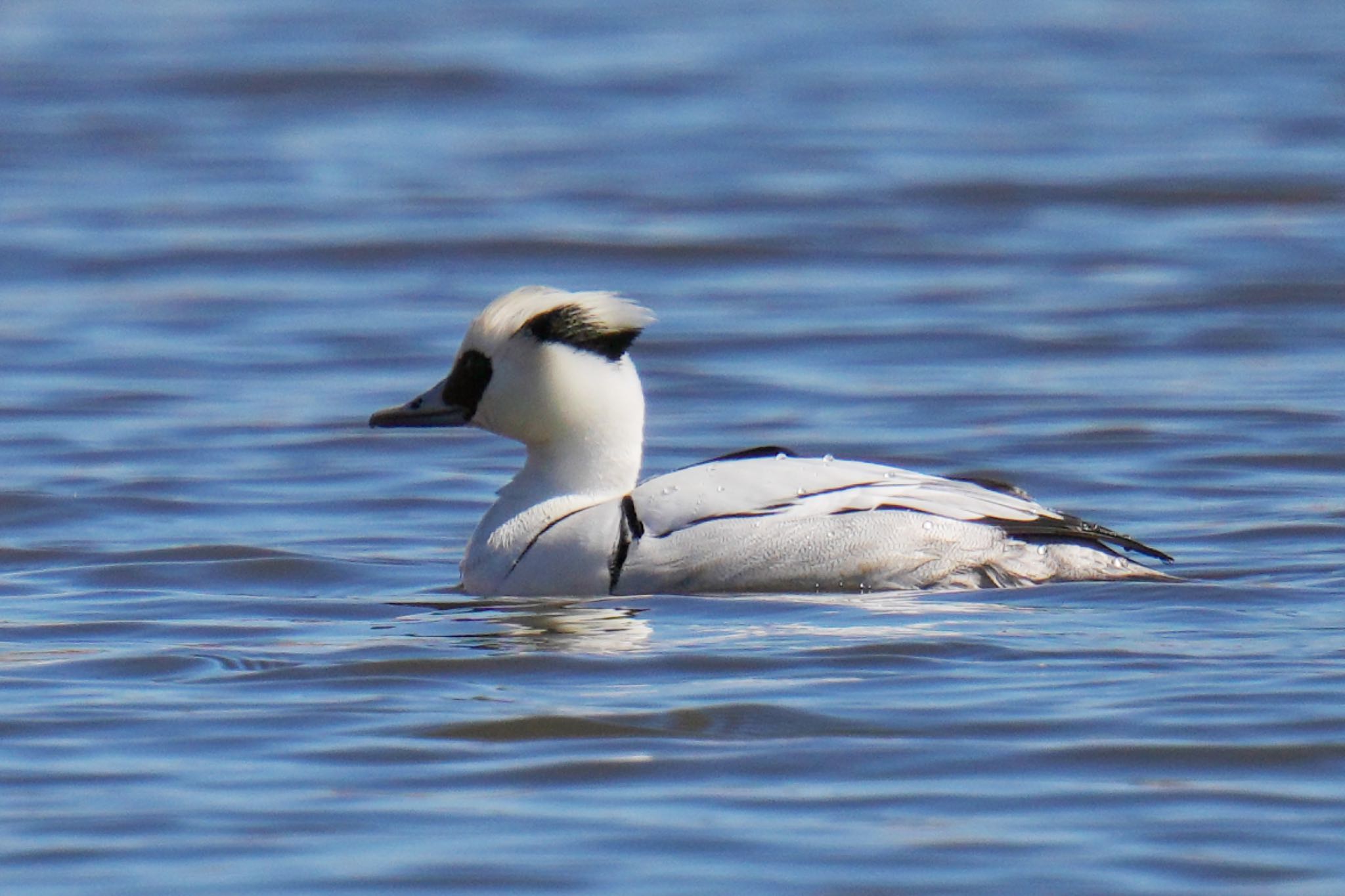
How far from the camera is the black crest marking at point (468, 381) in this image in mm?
8742

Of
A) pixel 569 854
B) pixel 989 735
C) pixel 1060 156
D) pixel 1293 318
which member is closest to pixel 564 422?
pixel 989 735

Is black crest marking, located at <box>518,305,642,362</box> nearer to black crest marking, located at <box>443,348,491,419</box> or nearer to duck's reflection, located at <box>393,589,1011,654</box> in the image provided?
black crest marking, located at <box>443,348,491,419</box>

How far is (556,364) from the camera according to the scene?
338 inches

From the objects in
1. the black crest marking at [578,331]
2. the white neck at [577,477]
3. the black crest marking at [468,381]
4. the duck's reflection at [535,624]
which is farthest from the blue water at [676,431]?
the black crest marking at [578,331]

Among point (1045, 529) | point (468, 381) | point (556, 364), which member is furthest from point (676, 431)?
point (1045, 529)

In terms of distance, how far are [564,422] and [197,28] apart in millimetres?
20798

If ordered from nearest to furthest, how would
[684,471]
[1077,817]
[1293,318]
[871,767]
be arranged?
1. [1077,817]
2. [871,767]
3. [684,471]
4. [1293,318]

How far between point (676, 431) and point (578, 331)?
13.0 feet

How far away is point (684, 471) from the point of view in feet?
27.6

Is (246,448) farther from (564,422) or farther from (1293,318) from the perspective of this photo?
(1293,318)

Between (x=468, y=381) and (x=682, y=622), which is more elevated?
(x=468, y=381)

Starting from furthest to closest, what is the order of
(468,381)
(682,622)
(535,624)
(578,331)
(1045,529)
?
(468,381) → (578,331) → (1045,529) → (535,624) → (682,622)

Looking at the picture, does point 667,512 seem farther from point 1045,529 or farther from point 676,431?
point 676,431

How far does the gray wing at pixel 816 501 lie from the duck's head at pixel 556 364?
0.41 metres
